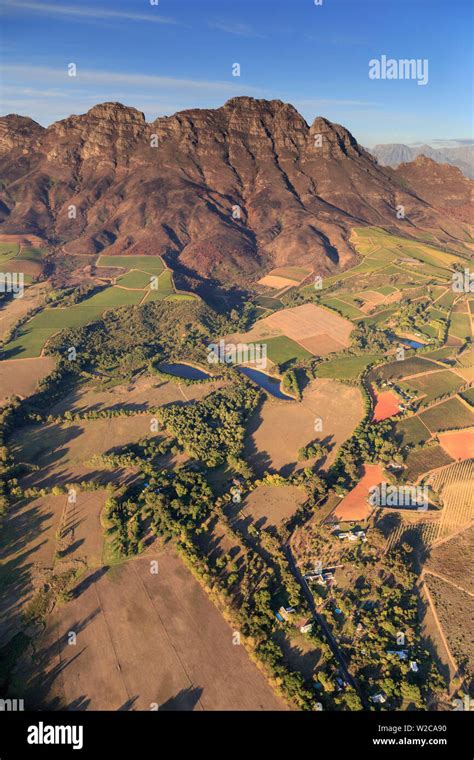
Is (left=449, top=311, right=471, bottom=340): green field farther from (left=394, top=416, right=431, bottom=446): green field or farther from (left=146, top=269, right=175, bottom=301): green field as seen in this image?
(left=146, top=269, right=175, bottom=301): green field

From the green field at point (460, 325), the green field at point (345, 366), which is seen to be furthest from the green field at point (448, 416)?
the green field at point (460, 325)

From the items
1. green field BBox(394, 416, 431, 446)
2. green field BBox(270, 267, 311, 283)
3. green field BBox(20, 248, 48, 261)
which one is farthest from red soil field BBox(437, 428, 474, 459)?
green field BBox(20, 248, 48, 261)

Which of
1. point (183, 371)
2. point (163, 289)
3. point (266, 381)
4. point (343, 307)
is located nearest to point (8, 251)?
point (163, 289)

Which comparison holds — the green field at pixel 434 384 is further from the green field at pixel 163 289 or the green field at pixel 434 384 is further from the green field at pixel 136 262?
the green field at pixel 136 262

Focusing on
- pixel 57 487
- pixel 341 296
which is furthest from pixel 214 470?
pixel 341 296

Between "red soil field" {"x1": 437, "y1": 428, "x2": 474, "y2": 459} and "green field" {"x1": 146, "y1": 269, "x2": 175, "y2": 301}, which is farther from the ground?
"green field" {"x1": 146, "y1": 269, "x2": 175, "y2": 301}

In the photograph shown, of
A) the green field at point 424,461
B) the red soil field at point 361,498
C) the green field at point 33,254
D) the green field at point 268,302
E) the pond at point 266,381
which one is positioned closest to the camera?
the red soil field at point 361,498

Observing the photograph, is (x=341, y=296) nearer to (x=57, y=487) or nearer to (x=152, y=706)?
(x=57, y=487)
